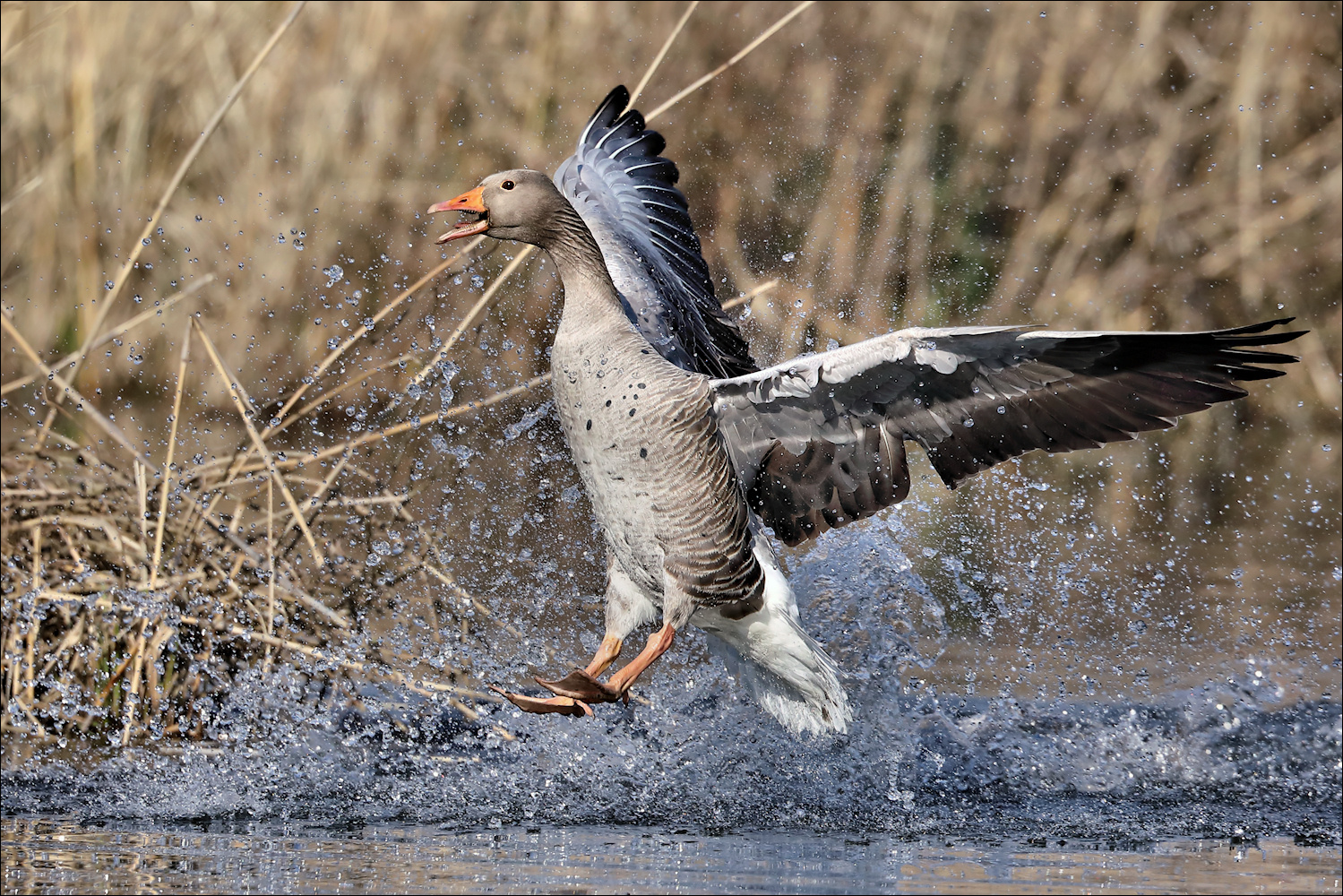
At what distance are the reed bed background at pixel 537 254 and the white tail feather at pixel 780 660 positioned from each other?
0.76m

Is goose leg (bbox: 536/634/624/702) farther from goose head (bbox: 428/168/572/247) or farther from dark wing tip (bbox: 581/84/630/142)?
dark wing tip (bbox: 581/84/630/142)

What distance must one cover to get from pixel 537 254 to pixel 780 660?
133 inches

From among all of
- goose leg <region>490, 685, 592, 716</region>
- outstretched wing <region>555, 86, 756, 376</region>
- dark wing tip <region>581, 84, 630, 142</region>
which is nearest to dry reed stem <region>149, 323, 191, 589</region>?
goose leg <region>490, 685, 592, 716</region>

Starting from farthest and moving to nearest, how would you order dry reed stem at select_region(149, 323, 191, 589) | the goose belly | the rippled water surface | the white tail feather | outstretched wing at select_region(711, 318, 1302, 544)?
the white tail feather, dry reed stem at select_region(149, 323, 191, 589), the goose belly, outstretched wing at select_region(711, 318, 1302, 544), the rippled water surface

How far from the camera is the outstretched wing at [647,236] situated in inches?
225

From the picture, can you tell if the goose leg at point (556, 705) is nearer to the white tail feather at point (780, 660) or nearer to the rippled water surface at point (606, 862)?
the rippled water surface at point (606, 862)

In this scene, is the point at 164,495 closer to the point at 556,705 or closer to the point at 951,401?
the point at 556,705

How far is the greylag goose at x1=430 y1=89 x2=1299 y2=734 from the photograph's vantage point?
4.60m

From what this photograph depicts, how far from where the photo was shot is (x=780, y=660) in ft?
18.0

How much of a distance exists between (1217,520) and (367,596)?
4.88 metres

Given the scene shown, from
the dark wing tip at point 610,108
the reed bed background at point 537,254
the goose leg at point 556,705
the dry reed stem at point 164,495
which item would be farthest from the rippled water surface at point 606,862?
the dark wing tip at point 610,108

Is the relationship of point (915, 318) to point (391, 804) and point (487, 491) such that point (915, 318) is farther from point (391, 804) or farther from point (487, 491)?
point (391, 804)

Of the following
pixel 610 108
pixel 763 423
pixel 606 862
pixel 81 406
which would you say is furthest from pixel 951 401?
pixel 81 406

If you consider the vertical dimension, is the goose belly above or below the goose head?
below
